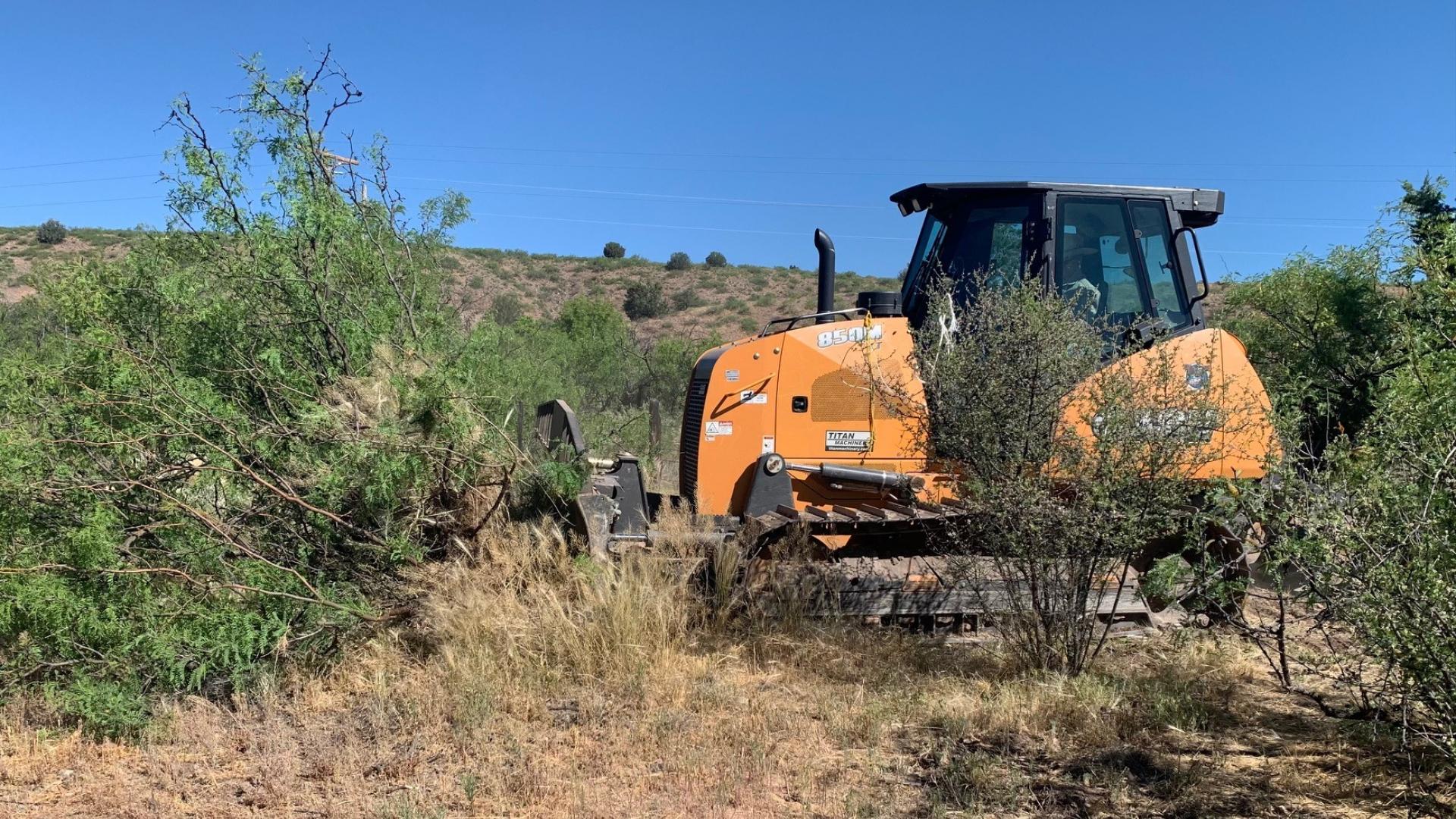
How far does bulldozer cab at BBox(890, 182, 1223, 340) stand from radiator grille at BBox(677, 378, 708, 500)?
1583 mm

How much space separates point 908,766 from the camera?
4.23m

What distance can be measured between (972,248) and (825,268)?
3.24ft

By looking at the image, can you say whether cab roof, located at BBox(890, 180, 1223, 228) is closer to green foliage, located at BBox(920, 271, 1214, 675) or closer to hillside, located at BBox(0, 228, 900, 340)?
green foliage, located at BBox(920, 271, 1214, 675)

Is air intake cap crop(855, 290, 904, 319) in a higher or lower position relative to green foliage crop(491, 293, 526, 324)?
lower

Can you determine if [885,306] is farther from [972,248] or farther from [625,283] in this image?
[625,283]

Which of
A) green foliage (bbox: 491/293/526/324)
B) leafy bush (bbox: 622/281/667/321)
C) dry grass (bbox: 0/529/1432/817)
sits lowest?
dry grass (bbox: 0/529/1432/817)

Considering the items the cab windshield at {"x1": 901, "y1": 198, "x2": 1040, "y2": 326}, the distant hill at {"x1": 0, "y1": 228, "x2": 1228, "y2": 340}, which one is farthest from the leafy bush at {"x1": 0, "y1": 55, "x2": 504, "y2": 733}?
the distant hill at {"x1": 0, "y1": 228, "x2": 1228, "y2": 340}

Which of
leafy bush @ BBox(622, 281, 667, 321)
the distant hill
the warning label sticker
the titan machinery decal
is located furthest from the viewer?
leafy bush @ BBox(622, 281, 667, 321)

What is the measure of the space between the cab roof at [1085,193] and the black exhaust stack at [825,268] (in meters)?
0.88

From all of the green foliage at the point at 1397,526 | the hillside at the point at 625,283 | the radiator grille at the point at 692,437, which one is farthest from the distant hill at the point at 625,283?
the green foliage at the point at 1397,526

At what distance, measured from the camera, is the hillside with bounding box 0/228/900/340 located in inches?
1780

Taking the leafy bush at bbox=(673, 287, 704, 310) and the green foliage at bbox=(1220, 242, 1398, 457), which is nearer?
the green foliage at bbox=(1220, 242, 1398, 457)

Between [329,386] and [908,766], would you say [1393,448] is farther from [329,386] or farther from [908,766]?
[329,386]

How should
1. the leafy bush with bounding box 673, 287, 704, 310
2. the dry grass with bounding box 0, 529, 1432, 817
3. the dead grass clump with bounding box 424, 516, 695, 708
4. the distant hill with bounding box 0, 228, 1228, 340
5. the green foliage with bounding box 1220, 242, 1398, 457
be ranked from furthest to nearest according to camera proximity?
the leafy bush with bounding box 673, 287, 704, 310, the distant hill with bounding box 0, 228, 1228, 340, the green foliage with bounding box 1220, 242, 1398, 457, the dead grass clump with bounding box 424, 516, 695, 708, the dry grass with bounding box 0, 529, 1432, 817
